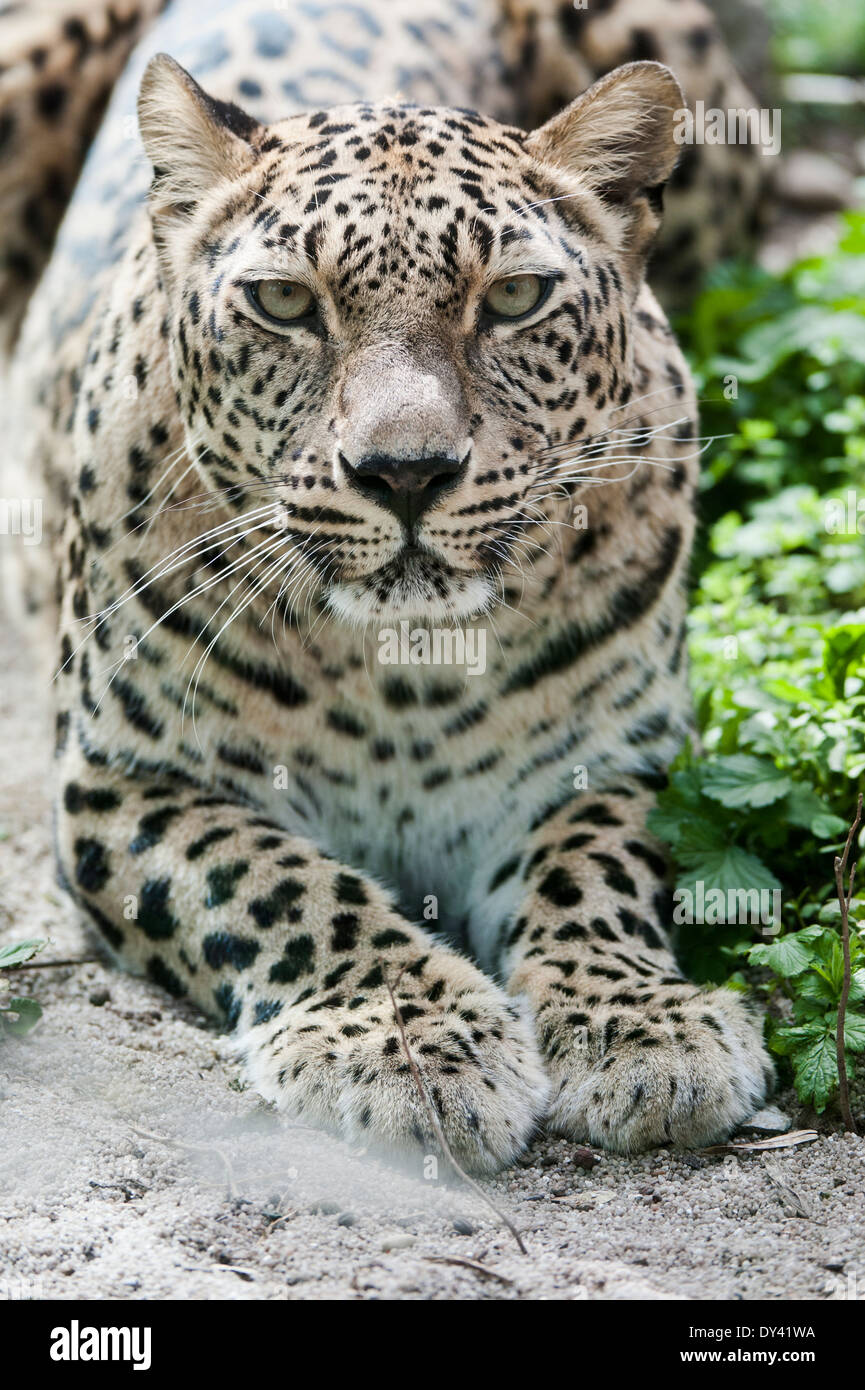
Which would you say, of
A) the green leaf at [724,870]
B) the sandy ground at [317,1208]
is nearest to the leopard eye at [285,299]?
the green leaf at [724,870]

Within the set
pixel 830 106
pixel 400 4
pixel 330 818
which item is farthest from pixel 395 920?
pixel 830 106

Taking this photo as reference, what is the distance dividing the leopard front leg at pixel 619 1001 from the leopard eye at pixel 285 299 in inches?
67.0

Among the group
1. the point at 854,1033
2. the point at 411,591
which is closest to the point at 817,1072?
the point at 854,1033

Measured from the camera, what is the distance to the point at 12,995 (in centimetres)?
467

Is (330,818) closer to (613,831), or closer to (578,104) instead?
(613,831)

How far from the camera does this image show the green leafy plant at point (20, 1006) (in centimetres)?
438

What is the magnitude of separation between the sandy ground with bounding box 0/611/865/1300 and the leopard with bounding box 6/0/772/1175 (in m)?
0.12

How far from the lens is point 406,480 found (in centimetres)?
395

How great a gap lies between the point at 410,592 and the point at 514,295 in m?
0.80

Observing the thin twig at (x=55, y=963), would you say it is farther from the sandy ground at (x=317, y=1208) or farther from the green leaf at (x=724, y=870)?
the green leaf at (x=724, y=870)

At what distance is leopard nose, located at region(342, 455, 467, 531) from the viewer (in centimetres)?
392

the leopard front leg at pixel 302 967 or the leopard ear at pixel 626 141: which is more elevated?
the leopard ear at pixel 626 141

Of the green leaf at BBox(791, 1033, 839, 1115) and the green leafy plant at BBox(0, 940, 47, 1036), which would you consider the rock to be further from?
the green leafy plant at BBox(0, 940, 47, 1036)

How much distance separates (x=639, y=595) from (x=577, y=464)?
2.02 feet
